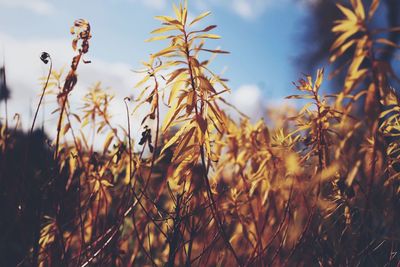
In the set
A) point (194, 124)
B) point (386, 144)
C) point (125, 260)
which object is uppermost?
point (194, 124)

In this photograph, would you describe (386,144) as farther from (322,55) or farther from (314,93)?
(322,55)

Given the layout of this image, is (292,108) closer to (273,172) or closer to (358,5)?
(273,172)

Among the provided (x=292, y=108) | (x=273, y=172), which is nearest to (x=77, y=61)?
(x=273, y=172)

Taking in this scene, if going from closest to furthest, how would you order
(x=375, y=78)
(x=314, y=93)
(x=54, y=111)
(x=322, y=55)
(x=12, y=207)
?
(x=375, y=78) → (x=314, y=93) → (x=54, y=111) → (x=12, y=207) → (x=322, y=55)

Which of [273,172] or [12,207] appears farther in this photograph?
[12,207]

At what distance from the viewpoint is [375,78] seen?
0.69m

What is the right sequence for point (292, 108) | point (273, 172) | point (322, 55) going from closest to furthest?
1. point (273, 172)
2. point (292, 108)
3. point (322, 55)

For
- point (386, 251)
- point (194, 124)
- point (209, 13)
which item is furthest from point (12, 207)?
point (386, 251)

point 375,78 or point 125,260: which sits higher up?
point 375,78

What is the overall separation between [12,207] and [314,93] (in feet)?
4.80

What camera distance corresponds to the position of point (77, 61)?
108 cm

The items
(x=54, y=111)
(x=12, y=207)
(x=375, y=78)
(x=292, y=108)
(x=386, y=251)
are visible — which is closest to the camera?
(x=375, y=78)

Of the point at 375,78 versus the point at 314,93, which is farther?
the point at 314,93

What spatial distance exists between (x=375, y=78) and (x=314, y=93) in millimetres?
385
